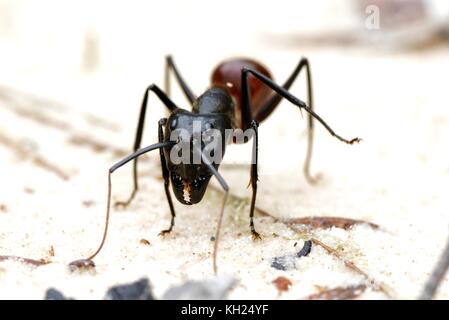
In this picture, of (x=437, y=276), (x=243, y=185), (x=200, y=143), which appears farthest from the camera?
(x=243, y=185)

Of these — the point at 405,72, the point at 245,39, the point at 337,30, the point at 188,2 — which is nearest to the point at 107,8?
the point at 188,2

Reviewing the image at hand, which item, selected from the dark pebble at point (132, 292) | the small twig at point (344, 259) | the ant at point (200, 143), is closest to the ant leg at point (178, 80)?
the ant at point (200, 143)

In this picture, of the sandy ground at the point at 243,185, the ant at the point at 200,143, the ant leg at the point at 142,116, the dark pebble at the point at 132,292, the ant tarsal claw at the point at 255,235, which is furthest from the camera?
the ant leg at the point at 142,116

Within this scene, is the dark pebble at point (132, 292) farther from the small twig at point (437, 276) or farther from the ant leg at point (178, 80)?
the ant leg at point (178, 80)

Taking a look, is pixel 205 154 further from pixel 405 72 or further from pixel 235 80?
pixel 405 72

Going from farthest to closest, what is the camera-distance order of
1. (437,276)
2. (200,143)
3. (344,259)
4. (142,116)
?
Answer: (142,116) → (200,143) → (344,259) → (437,276)

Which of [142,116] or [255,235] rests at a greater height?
[142,116]

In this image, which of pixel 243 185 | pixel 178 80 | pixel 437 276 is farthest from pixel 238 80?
pixel 437 276

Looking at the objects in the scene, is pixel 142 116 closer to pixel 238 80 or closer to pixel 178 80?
pixel 178 80

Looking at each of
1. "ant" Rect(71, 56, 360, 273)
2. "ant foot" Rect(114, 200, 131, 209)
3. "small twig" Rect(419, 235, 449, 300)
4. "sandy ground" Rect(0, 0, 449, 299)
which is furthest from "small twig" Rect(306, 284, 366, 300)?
"ant foot" Rect(114, 200, 131, 209)
